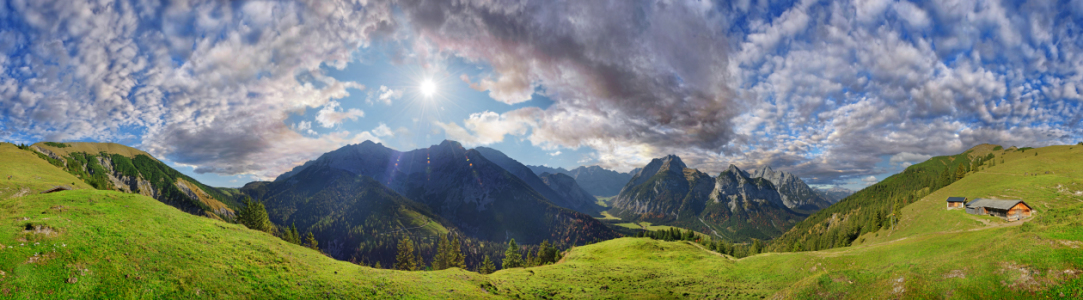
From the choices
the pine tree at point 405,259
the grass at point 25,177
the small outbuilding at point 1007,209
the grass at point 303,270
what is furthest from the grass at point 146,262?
the small outbuilding at point 1007,209

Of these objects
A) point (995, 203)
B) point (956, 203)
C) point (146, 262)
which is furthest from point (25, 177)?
point (956, 203)

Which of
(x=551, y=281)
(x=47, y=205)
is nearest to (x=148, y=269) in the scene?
(x=47, y=205)

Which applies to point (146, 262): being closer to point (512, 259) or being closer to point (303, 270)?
point (303, 270)

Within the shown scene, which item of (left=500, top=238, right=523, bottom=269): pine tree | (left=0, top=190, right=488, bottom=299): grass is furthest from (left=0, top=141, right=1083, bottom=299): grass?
(left=500, top=238, right=523, bottom=269): pine tree

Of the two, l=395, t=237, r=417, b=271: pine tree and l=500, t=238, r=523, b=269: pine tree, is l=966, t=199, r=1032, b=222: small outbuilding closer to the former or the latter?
l=500, t=238, r=523, b=269: pine tree

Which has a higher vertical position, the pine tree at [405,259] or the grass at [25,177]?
the grass at [25,177]

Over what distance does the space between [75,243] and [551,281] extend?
4148 centimetres

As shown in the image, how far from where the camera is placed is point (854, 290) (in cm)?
2703

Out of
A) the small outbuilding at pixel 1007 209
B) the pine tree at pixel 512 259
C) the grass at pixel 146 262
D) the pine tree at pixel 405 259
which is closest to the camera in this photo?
the grass at pixel 146 262

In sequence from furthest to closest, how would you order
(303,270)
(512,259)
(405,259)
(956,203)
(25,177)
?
(405,259) → (512,259) → (956,203) → (25,177) → (303,270)

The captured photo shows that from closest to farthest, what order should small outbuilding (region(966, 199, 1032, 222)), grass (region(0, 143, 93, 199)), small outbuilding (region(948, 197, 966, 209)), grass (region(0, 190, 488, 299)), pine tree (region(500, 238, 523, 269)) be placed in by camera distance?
1. grass (region(0, 190, 488, 299))
2. grass (region(0, 143, 93, 199))
3. small outbuilding (region(966, 199, 1032, 222))
4. small outbuilding (region(948, 197, 966, 209))
5. pine tree (region(500, 238, 523, 269))

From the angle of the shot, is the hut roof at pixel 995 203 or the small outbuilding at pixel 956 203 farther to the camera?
the small outbuilding at pixel 956 203

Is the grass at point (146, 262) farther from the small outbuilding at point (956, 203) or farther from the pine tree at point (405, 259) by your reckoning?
the small outbuilding at point (956, 203)

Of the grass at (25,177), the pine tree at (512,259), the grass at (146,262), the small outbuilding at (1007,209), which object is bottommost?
the pine tree at (512,259)
